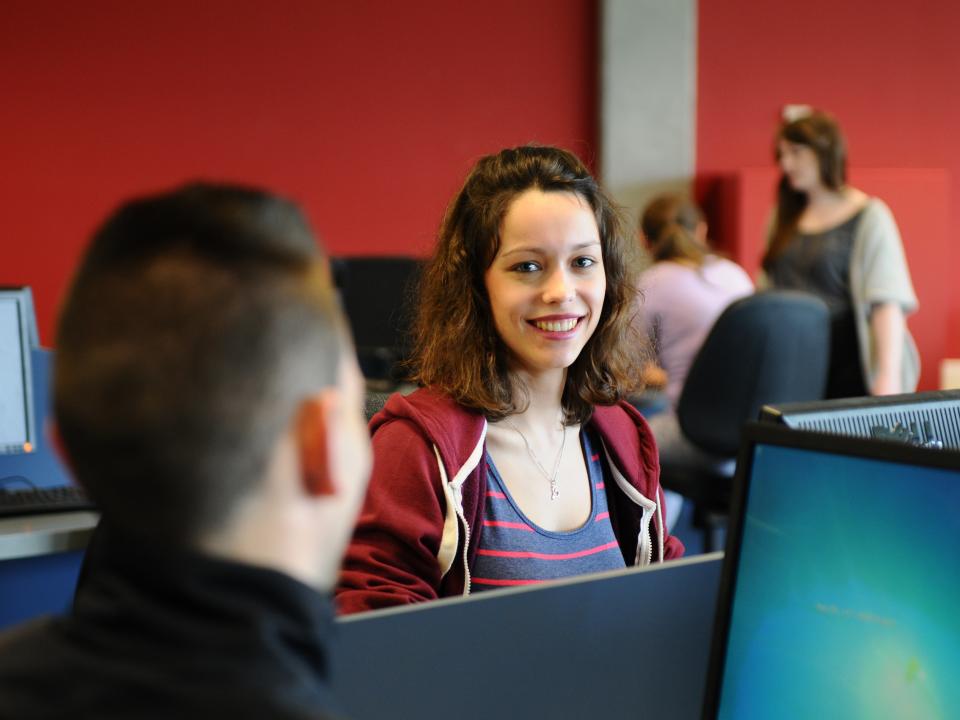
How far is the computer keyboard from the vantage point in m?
2.29

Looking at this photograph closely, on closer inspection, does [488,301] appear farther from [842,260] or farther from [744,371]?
[842,260]

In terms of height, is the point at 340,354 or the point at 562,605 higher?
the point at 340,354

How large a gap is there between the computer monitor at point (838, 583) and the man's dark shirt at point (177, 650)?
1.54 feet

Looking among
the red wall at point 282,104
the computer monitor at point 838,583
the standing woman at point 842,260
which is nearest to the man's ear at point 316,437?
the computer monitor at point 838,583

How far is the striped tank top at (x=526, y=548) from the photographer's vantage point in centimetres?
143

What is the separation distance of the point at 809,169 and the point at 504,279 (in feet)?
6.78

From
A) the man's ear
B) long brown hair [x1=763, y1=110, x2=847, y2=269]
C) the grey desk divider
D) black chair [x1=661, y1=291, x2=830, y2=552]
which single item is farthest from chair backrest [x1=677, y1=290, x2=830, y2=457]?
the man's ear

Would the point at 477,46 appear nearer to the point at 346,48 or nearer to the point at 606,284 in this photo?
the point at 346,48

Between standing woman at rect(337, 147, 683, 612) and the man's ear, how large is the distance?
2.45 feet

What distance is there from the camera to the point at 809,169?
3.35m

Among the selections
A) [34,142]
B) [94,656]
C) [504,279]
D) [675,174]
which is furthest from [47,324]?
[94,656]

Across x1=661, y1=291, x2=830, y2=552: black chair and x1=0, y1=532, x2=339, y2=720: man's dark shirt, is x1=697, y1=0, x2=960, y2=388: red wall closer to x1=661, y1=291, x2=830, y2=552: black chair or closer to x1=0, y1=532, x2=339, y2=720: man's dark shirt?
x1=661, y1=291, x2=830, y2=552: black chair

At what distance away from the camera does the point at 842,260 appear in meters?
3.25

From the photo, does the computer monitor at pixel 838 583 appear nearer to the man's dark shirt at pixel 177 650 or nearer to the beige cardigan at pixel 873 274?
the man's dark shirt at pixel 177 650
